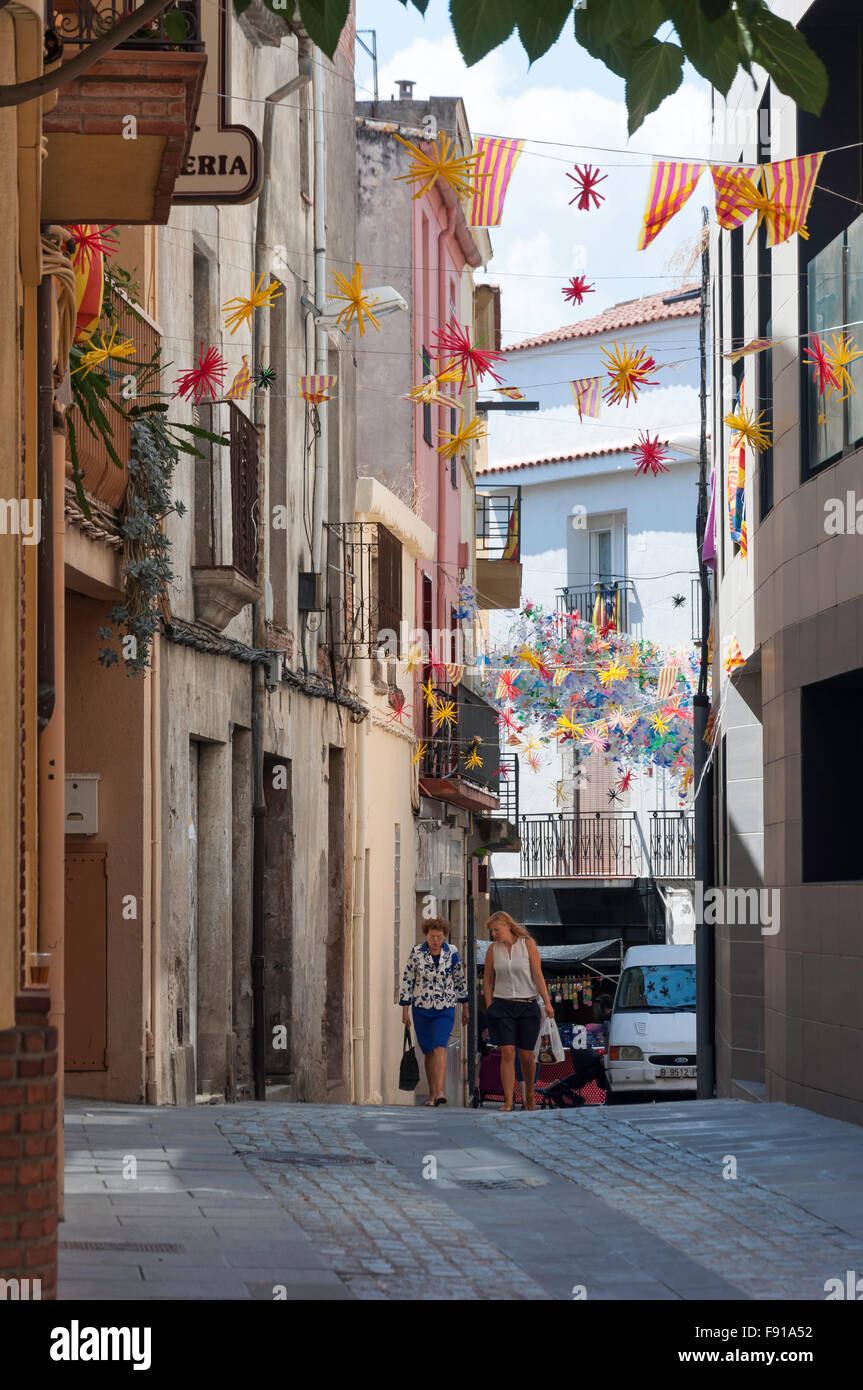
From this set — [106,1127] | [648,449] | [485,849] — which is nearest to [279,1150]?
[106,1127]

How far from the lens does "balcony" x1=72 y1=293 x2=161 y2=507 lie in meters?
11.6

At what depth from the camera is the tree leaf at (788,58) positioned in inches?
152

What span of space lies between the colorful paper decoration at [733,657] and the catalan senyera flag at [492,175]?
6.46 meters

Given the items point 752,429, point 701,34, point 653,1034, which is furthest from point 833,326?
point 653,1034

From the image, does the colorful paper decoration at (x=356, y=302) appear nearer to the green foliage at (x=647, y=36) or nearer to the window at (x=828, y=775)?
the window at (x=828, y=775)

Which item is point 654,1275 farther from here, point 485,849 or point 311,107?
point 485,849

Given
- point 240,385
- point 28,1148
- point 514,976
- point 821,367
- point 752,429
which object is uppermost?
point 240,385

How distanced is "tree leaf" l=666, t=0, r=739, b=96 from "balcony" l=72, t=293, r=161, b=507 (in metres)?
7.67

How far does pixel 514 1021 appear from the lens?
49.2ft

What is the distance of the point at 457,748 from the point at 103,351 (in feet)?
58.5

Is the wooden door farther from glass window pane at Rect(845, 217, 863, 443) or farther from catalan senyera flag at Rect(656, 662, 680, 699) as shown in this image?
catalan senyera flag at Rect(656, 662, 680, 699)

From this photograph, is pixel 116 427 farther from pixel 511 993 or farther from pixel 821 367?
pixel 511 993

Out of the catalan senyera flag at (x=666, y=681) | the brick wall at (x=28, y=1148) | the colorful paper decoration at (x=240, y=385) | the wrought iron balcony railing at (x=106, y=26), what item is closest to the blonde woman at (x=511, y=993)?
the colorful paper decoration at (x=240, y=385)

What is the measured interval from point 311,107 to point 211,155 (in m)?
10.3
